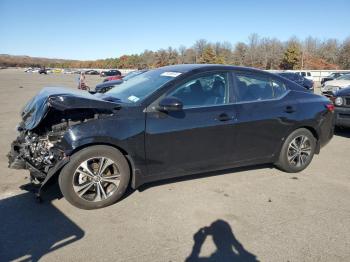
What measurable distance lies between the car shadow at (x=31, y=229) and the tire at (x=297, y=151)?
130 inches

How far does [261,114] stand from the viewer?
497cm

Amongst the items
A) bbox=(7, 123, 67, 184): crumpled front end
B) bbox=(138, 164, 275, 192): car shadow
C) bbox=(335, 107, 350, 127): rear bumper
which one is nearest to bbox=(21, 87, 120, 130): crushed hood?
bbox=(7, 123, 67, 184): crumpled front end

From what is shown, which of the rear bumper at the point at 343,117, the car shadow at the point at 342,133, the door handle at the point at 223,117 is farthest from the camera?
the car shadow at the point at 342,133

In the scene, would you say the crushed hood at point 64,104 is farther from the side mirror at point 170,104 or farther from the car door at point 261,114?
the car door at point 261,114

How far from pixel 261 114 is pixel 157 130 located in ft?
5.49

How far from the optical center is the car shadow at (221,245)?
3.14m

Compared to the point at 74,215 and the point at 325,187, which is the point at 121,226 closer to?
the point at 74,215

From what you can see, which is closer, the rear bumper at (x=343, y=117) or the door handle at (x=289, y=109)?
the door handle at (x=289, y=109)

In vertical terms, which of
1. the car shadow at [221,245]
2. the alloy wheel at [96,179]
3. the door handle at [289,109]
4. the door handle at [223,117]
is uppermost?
the door handle at [289,109]

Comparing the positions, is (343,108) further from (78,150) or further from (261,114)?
(78,150)

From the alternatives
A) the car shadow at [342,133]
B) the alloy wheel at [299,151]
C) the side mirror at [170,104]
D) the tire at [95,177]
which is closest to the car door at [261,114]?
the alloy wheel at [299,151]

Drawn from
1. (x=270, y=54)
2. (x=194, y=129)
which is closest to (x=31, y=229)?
(x=194, y=129)

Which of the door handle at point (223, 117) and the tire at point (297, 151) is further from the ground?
the door handle at point (223, 117)

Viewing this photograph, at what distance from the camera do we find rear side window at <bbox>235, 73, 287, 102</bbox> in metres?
4.89
